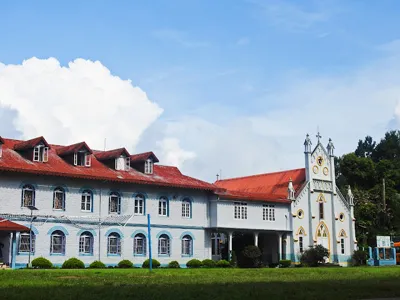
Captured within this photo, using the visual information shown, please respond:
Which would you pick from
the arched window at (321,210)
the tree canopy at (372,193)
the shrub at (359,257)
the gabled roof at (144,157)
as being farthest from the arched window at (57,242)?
the tree canopy at (372,193)

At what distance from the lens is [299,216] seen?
2343 inches

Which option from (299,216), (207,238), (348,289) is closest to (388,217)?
(299,216)

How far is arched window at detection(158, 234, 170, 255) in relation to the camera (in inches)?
1984

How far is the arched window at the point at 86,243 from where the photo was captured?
152 ft

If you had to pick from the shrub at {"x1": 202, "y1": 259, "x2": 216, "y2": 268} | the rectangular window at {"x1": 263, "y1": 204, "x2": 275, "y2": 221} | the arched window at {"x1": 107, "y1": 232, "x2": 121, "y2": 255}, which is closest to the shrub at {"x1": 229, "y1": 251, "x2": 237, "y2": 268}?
the shrub at {"x1": 202, "y1": 259, "x2": 216, "y2": 268}

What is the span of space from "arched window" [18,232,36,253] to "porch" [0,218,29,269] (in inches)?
Answer: 22.4

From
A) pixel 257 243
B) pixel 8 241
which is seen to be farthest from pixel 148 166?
pixel 257 243

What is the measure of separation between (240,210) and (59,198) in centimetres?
1659

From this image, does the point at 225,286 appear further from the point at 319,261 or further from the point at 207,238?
the point at 319,261

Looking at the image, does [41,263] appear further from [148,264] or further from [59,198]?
[148,264]

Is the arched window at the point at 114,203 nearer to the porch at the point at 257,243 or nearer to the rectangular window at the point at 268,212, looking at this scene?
the porch at the point at 257,243

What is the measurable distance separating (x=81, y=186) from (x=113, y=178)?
2.40 meters

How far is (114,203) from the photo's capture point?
4847 centimetres

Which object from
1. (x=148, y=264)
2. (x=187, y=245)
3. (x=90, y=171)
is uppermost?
(x=90, y=171)
